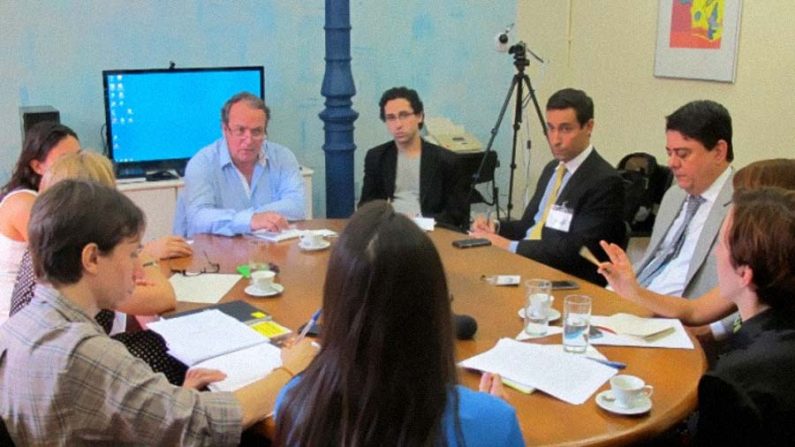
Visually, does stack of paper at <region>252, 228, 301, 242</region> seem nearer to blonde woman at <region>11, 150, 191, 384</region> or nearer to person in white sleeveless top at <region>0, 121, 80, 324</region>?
blonde woman at <region>11, 150, 191, 384</region>

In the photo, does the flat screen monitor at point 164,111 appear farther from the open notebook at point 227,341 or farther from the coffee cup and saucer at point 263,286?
the open notebook at point 227,341

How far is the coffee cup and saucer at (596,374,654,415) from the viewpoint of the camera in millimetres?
1600

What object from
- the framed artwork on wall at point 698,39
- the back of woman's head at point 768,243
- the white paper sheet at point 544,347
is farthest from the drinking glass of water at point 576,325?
the framed artwork on wall at point 698,39

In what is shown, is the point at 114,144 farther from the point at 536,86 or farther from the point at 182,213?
the point at 536,86

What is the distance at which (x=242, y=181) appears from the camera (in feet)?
10.9

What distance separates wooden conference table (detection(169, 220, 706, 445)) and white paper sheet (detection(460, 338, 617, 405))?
0.03m

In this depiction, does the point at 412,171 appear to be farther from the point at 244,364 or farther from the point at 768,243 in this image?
the point at 768,243

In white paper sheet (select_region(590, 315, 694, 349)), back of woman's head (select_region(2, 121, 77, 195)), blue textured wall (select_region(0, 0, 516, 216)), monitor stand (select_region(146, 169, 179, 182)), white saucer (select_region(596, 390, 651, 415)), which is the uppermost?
blue textured wall (select_region(0, 0, 516, 216))

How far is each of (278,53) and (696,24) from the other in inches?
97.8

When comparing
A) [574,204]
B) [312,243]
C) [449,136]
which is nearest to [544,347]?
[312,243]

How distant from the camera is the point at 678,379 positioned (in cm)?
177

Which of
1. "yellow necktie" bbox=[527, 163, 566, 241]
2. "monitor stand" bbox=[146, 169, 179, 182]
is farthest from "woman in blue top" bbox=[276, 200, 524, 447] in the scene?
"monitor stand" bbox=[146, 169, 179, 182]

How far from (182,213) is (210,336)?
142 centimetres

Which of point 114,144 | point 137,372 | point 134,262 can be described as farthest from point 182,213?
point 137,372
